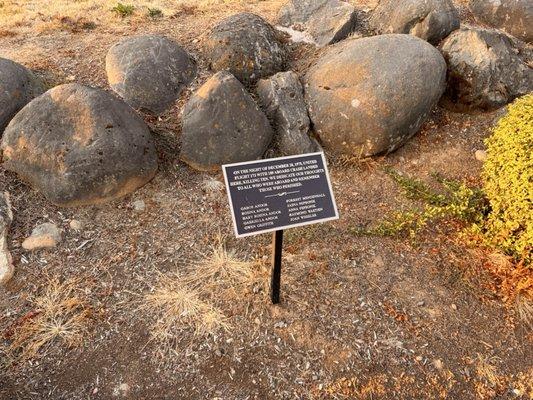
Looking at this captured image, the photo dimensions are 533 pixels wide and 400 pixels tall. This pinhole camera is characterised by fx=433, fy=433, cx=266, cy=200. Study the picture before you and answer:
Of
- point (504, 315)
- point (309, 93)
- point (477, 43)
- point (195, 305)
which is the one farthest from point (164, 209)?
point (477, 43)

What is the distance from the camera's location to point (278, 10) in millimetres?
8930

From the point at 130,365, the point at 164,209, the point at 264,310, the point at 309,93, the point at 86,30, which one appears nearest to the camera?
the point at 130,365

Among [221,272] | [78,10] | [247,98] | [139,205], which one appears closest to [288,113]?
[247,98]

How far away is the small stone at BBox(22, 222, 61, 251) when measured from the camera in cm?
511

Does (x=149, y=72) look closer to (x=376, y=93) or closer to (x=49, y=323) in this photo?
(x=376, y=93)

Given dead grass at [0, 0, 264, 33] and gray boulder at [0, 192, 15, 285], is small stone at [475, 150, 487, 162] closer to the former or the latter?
gray boulder at [0, 192, 15, 285]

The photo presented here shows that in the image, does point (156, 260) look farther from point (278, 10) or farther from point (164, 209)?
point (278, 10)

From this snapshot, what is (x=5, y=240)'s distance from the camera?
5051mm

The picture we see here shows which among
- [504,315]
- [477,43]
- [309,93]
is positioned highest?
[477,43]

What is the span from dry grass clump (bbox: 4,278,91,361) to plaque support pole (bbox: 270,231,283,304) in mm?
1915

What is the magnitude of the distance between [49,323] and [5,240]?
4.45 feet

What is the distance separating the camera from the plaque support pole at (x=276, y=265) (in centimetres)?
392

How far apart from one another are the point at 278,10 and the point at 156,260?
6.21 metres

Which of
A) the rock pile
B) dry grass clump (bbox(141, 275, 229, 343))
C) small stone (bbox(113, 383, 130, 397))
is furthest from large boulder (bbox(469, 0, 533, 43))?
small stone (bbox(113, 383, 130, 397))
